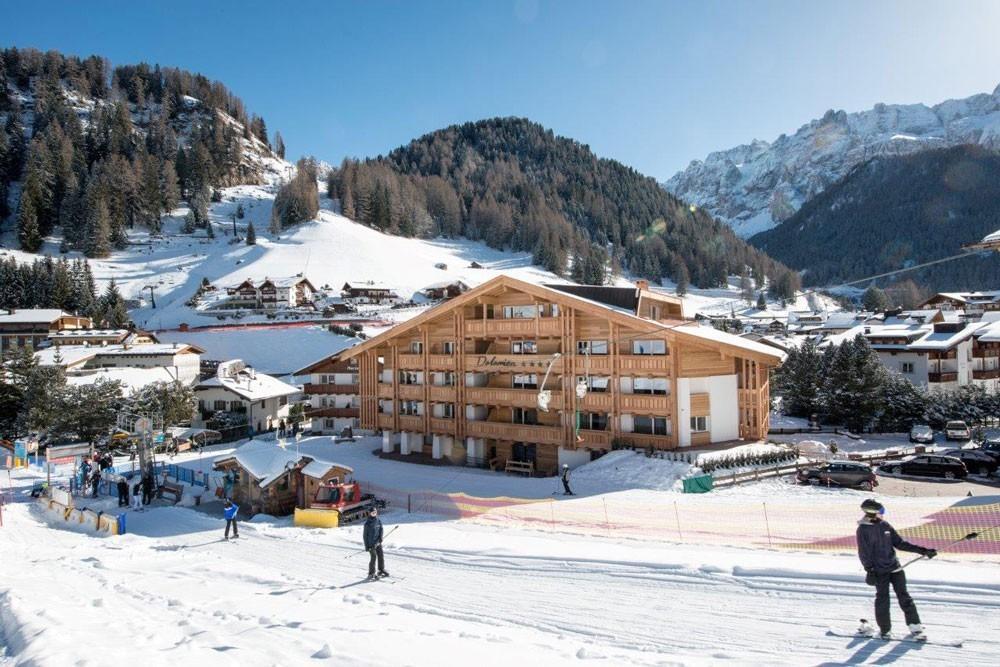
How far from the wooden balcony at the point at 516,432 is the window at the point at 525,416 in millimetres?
940

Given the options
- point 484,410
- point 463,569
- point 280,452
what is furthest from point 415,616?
point 484,410

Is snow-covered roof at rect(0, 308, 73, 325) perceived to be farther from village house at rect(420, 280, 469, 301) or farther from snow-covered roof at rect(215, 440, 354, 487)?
snow-covered roof at rect(215, 440, 354, 487)

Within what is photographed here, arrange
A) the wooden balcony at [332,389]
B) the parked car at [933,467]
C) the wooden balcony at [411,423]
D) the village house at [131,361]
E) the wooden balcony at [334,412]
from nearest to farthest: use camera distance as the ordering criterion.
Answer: the parked car at [933,467]
the wooden balcony at [411,423]
the wooden balcony at [334,412]
the wooden balcony at [332,389]
the village house at [131,361]

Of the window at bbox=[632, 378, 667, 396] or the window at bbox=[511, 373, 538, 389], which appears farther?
the window at bbox=[511, 373, 538, 389]

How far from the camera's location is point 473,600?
11.3 m

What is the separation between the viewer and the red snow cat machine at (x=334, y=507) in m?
19.7

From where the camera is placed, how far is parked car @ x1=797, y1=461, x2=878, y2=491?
23.6 meters

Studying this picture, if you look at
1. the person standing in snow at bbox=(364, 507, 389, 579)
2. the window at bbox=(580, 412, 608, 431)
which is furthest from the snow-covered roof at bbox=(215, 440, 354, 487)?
the window at bbox=(580, 412, 608, 431)

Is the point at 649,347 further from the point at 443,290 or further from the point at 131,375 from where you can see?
the point at 443,290

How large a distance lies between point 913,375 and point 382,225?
122204 mm

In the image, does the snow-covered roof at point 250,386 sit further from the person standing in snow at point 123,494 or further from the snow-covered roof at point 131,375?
the person standing in snow at point 123,494

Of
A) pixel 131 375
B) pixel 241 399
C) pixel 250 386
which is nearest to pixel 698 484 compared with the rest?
pixel 241 399

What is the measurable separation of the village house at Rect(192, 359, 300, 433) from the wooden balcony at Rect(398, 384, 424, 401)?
60.0ft

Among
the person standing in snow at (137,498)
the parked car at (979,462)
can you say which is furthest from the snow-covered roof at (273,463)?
the parked car at (979,462)
